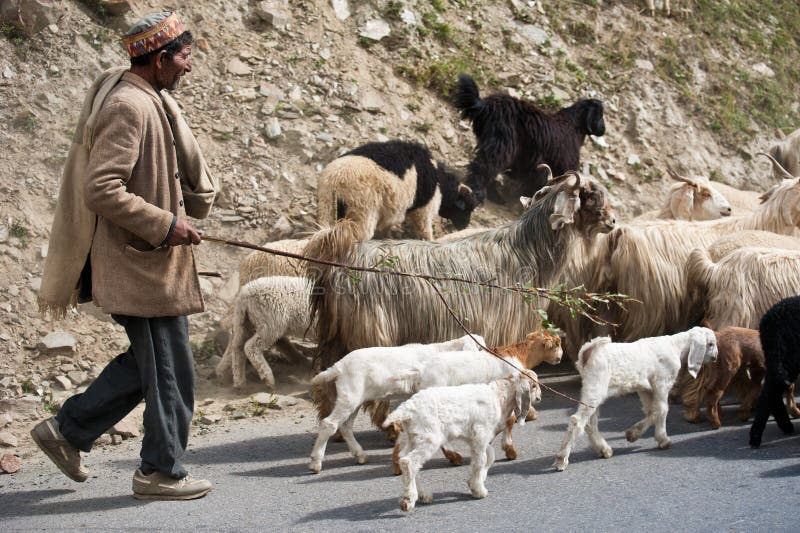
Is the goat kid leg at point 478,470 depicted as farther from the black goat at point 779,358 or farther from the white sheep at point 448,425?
the black goat at point 779,358

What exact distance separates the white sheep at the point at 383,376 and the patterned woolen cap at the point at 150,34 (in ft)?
6.76

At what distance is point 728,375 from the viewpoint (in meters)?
6.01

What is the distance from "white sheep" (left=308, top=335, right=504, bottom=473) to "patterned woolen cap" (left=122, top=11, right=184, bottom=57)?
2060mm

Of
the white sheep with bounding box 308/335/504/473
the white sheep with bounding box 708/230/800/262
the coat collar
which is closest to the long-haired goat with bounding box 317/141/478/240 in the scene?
the white sheep with bounding box 308/335/504/473

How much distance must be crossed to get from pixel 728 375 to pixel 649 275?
1.44 meters

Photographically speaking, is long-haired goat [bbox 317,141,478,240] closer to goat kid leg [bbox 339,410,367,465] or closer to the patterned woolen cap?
goat kid leg [bbox 339,410,367,465]

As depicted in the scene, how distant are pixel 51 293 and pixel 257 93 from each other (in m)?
5.94

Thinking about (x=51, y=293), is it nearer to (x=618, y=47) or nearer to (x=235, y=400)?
(x=235, y=400)

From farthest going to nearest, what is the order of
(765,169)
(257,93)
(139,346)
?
(765,169)
(257,93)
(139,346)

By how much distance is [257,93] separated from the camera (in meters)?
10.3

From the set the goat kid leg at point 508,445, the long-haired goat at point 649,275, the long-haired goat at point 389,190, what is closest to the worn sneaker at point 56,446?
the goat kid leg at point 508,445

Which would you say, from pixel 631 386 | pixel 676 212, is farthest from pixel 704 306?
pixel 676 212

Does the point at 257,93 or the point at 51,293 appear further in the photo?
the point at 257,93

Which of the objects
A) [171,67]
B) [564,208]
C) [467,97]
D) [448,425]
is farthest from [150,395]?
[467,97]
